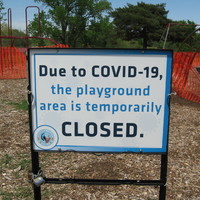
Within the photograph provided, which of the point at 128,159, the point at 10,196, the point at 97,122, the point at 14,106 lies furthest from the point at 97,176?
the point at 14,106

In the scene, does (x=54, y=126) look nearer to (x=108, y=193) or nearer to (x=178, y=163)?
(x=108, y=193)

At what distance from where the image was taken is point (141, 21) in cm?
4219

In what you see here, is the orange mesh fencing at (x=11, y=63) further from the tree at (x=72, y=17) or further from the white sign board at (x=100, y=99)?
the tree at (x=72, y=17)

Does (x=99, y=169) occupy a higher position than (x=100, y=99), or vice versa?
(x=100, y=99)

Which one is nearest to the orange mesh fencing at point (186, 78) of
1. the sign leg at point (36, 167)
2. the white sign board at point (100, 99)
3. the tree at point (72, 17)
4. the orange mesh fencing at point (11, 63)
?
the white sign board at point (100, 99)

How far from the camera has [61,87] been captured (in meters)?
1.91

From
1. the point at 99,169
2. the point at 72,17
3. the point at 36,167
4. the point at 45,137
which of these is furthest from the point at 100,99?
the point at 72,17

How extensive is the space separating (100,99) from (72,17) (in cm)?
3571

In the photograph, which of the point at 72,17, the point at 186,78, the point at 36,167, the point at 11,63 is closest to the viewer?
the point at 36,167

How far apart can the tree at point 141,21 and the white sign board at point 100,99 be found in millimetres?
41967

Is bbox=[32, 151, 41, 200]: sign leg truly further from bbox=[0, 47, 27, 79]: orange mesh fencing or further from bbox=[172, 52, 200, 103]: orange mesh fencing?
bbox=[0, 47, 27, 79]: orange mesh fencing

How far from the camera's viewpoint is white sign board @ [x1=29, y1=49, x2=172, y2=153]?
1863 mm

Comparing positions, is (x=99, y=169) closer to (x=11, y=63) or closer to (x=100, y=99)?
(x=100, y=99)

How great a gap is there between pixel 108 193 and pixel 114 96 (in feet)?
4.78
